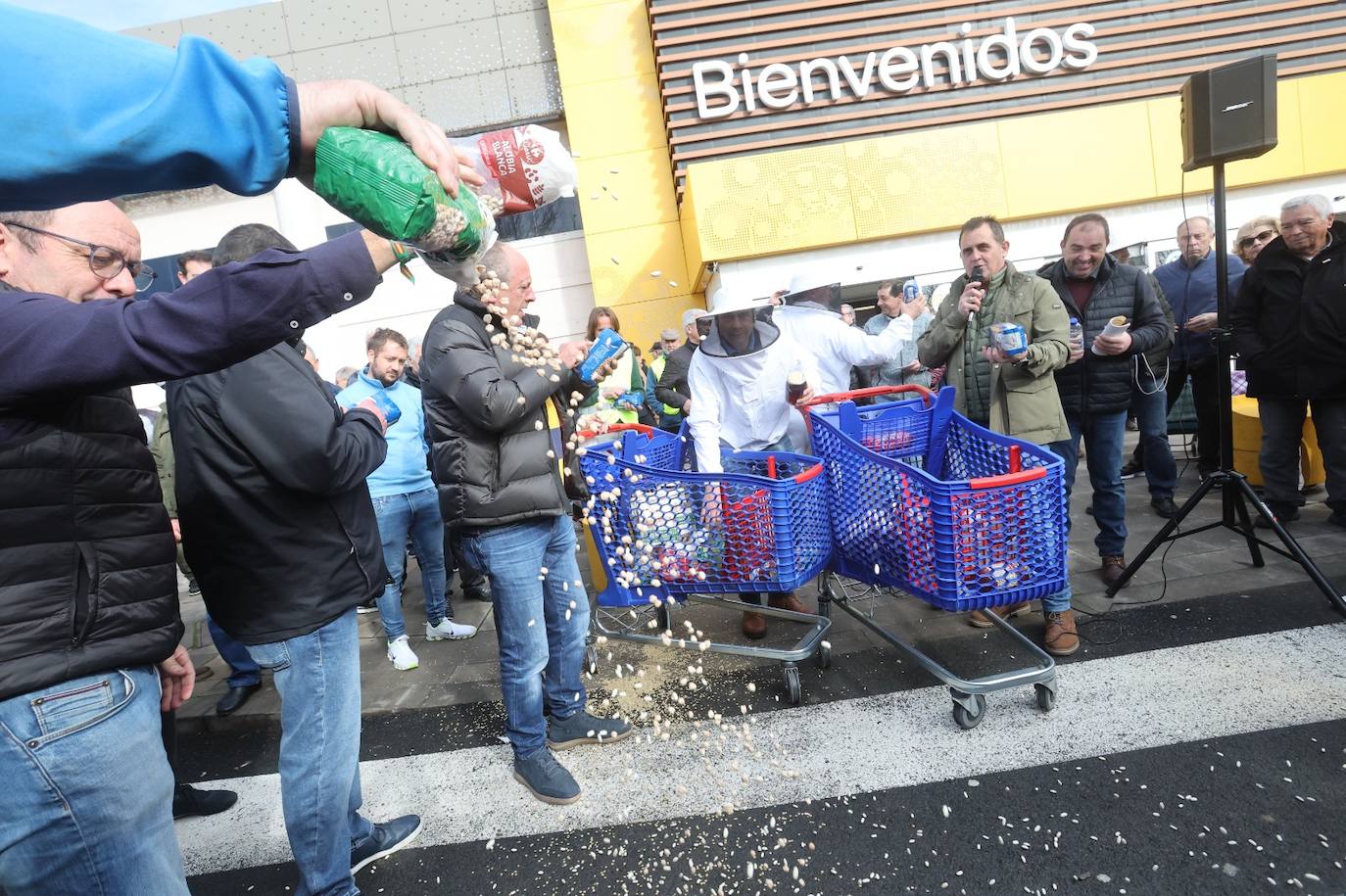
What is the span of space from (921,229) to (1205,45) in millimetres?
6509

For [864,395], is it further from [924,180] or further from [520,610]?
[924,180]

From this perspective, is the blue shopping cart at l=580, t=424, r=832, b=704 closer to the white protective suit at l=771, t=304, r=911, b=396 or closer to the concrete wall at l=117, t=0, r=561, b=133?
the white protective suit at l=771, t=304, r=911, b=396

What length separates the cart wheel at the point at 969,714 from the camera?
9.86 ft

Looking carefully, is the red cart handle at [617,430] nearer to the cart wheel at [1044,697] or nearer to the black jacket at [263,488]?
the black jacket at [263,488]

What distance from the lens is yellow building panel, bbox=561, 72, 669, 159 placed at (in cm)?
1304

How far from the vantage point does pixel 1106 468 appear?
444cm

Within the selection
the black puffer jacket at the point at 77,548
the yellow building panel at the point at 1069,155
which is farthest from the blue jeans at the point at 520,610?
the yellow building panel at the point at 1069,155

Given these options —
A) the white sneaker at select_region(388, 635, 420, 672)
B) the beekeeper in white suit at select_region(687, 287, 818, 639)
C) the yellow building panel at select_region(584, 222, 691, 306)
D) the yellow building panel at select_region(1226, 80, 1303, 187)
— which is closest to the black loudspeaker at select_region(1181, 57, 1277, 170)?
the beekeeper in white suit at select_region(687, 287, 818, 639)

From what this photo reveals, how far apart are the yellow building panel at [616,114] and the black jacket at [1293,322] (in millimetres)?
10452

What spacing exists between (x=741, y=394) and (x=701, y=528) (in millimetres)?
1293

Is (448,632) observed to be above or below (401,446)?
below

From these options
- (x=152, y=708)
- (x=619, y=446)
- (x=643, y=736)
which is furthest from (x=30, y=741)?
(x=619, y=446)

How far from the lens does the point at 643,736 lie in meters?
3.34

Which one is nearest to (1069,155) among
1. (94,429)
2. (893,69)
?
(893,69)
